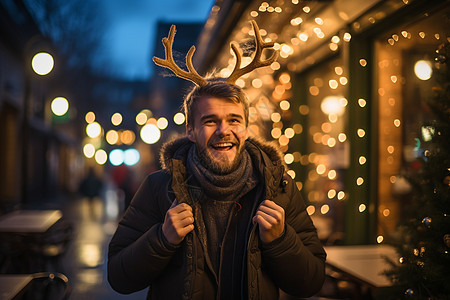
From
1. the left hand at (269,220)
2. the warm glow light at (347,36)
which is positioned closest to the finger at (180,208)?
the left hand at (269,220)

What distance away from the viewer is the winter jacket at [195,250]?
6.11ft

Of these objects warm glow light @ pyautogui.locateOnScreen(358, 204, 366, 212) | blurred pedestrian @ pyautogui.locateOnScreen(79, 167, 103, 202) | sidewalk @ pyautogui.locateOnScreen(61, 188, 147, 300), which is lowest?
sidewalk @ pyautogui.locateOnScreen(61, 188, 147, 300)

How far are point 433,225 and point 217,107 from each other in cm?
146

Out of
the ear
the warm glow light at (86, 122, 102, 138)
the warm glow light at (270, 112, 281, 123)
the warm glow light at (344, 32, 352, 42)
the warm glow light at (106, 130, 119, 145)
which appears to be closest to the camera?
the ear

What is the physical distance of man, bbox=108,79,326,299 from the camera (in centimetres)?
186

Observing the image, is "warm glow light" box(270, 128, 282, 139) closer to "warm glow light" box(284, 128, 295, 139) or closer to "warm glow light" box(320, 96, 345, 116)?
"warm glow light" box(284, 128, 295, 139)

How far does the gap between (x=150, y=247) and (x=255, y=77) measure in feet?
22.4

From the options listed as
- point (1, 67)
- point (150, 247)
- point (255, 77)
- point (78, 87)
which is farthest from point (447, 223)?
point (78, 87)

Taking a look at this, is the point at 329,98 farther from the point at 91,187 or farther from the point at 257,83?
the point at 91,187

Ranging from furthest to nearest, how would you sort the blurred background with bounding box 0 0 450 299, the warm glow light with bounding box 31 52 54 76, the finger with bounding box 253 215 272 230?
the warm glow light with bounding box 31 52 54 76, the blurred background with bounding box 0 0 450 299, the finger with bounding box 253 215 272 230

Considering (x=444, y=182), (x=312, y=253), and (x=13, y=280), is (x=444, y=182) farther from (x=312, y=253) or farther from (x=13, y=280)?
(x=13, y=280)

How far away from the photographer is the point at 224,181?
1957mm

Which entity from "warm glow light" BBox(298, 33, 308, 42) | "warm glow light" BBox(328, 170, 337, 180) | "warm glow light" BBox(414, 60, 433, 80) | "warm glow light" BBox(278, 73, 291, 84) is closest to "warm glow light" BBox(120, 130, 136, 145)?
"warm glow light" BBox(278, 73, 291, 84)

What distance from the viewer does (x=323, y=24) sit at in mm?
5742
